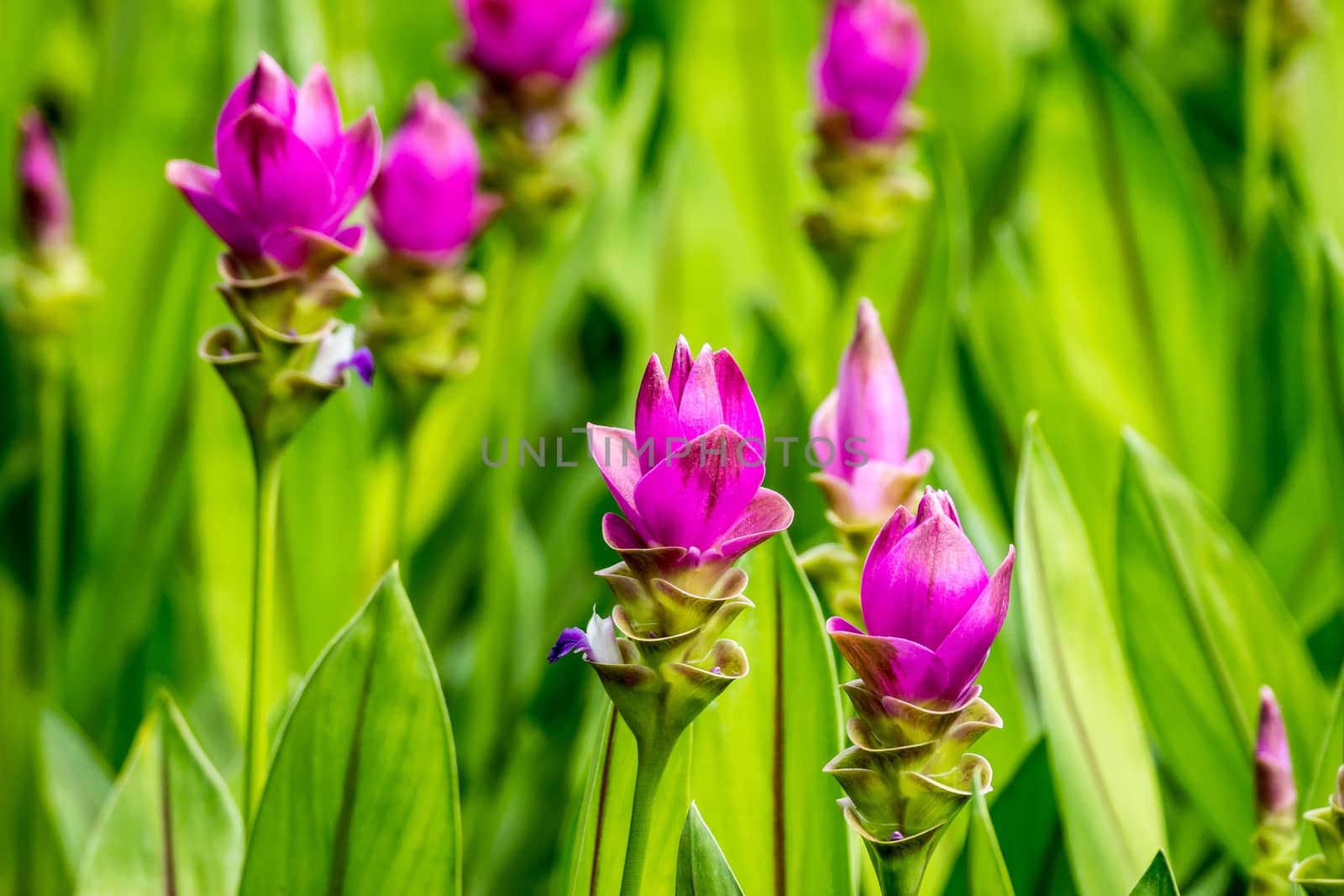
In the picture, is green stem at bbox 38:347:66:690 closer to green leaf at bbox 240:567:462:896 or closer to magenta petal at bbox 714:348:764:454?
green leaf at bbox 240:567:462:896

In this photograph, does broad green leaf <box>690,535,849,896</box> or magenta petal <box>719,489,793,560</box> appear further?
broad green leaf <box>690,535,849,896</box>

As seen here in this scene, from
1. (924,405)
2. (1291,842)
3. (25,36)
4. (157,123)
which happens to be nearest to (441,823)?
(1291,842)

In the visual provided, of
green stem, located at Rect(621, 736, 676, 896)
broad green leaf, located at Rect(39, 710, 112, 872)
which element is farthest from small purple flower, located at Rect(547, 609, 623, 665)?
broad green leaf, located at Rect(39, 710, 112, 872)

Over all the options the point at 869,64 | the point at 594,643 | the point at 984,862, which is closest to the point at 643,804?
the point at 594,643

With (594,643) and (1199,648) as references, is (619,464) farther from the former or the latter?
(1199,648)

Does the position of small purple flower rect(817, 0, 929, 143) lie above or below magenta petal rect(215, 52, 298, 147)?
above

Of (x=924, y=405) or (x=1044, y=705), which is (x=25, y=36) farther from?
(x=1044, y=705)

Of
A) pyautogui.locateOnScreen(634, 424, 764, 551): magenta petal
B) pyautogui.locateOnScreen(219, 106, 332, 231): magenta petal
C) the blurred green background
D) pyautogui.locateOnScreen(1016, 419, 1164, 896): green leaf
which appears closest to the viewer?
pyautogui.locateOnScreen(634, 424, 764, 551): magenta petal
